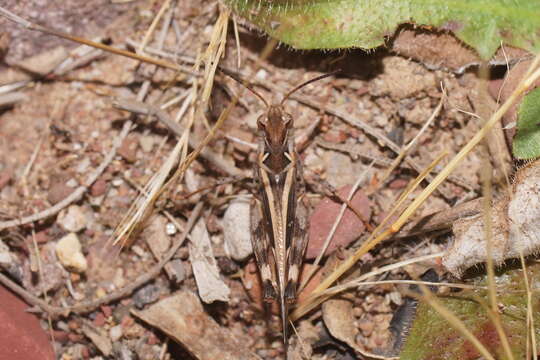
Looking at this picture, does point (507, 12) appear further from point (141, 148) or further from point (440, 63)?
point (141, 148)

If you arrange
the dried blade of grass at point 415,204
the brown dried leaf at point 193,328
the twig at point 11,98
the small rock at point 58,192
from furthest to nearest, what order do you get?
the twig at point 11,98 → the small rock at point 58,192 → the brown dried leaf at point 193,328 → the dried blade of grass at point 415,204

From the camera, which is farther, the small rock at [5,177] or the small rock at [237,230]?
the small rock at [5,177]

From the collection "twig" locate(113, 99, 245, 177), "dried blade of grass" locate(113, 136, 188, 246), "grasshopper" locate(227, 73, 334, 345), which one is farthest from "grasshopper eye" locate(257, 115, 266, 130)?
"dried blade of grass" locate(113, 136, 188, 246)

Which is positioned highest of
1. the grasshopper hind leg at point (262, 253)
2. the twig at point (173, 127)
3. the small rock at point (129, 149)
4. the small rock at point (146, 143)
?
the twig at point (173, 127)

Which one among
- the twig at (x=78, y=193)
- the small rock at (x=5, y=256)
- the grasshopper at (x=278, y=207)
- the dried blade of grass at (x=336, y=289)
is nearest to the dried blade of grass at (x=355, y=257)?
the dried blade of grass at (x=336, y=289)

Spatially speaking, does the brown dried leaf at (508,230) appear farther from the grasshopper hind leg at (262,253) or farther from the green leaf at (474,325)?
the grasshopper hind leg at (262,253)

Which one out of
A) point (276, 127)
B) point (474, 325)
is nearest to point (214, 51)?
point (276, 127)

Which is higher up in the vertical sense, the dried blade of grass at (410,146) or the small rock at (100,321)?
the dried blade of grass at (410,146)

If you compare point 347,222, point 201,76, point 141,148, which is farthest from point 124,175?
point 347,222
